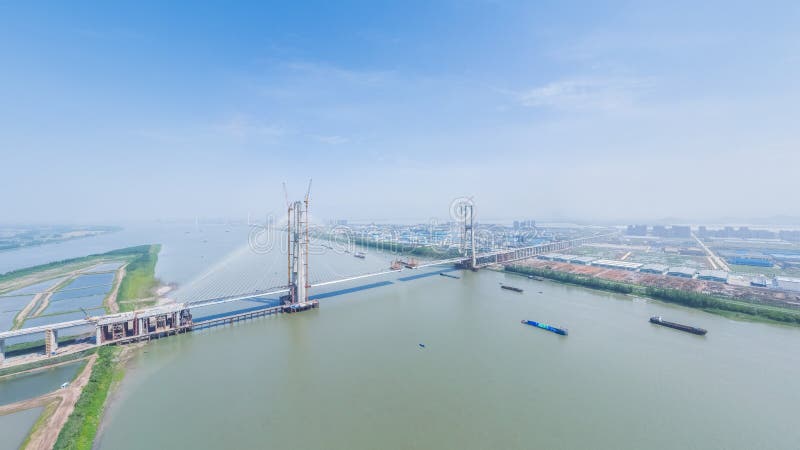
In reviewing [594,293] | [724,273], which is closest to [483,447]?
[594,293]

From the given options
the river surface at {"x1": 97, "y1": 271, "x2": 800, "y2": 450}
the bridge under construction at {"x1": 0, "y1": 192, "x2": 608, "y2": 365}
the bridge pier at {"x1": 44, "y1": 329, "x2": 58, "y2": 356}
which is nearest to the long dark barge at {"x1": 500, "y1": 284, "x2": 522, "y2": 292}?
the river surface at {"x1": 97, "y1": 271, "x2": 800, "y2": 450}

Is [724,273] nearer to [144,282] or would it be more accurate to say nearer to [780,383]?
[780,383]

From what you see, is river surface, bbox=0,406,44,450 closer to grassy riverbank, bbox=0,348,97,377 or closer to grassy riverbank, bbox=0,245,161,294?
grassy riverbank, bbox=0,348,97,377

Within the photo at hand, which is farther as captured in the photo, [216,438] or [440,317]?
[440,317]

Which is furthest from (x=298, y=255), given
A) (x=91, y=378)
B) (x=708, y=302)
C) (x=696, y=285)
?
(x=696, y=285)

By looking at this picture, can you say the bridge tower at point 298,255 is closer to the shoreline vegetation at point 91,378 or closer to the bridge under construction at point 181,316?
the bridge under construction at point 181,316

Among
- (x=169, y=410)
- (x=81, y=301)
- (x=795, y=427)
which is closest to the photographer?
(x=795, y=427)
